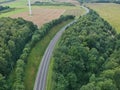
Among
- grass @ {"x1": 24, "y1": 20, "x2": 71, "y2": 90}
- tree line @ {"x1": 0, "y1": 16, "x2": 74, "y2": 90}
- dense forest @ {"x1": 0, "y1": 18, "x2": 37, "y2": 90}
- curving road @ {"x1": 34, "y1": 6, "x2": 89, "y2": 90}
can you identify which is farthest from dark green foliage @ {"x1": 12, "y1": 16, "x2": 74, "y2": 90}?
curving road @ {"x1": 34, "y1": 6, "x2": 89, "y2": 90}

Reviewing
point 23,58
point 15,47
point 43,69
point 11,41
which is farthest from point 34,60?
point 11,41

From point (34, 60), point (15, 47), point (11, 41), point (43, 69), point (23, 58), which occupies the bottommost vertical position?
point (43, 69)

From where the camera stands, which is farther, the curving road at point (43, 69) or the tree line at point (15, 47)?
the curving road at point (43, 69)

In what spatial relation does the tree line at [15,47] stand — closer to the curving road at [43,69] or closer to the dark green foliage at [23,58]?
the dark green foliage at [23,58]

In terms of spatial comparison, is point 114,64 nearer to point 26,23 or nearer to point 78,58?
point 78,58

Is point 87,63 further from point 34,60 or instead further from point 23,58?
point 23,58

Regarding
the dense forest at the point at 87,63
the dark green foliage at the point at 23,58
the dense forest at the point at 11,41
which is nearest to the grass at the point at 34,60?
the dark green foliage at the point at 23,58

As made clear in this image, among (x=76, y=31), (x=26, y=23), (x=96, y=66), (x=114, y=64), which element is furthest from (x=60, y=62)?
(x=26, y=23)

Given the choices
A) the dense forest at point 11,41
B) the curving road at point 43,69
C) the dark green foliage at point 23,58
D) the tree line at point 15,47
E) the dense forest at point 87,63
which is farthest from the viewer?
the dense forest at point 11,41

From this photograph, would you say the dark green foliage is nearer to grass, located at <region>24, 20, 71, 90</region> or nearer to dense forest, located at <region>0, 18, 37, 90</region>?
grass, located at <region>24, 20, 71, 90</region>
